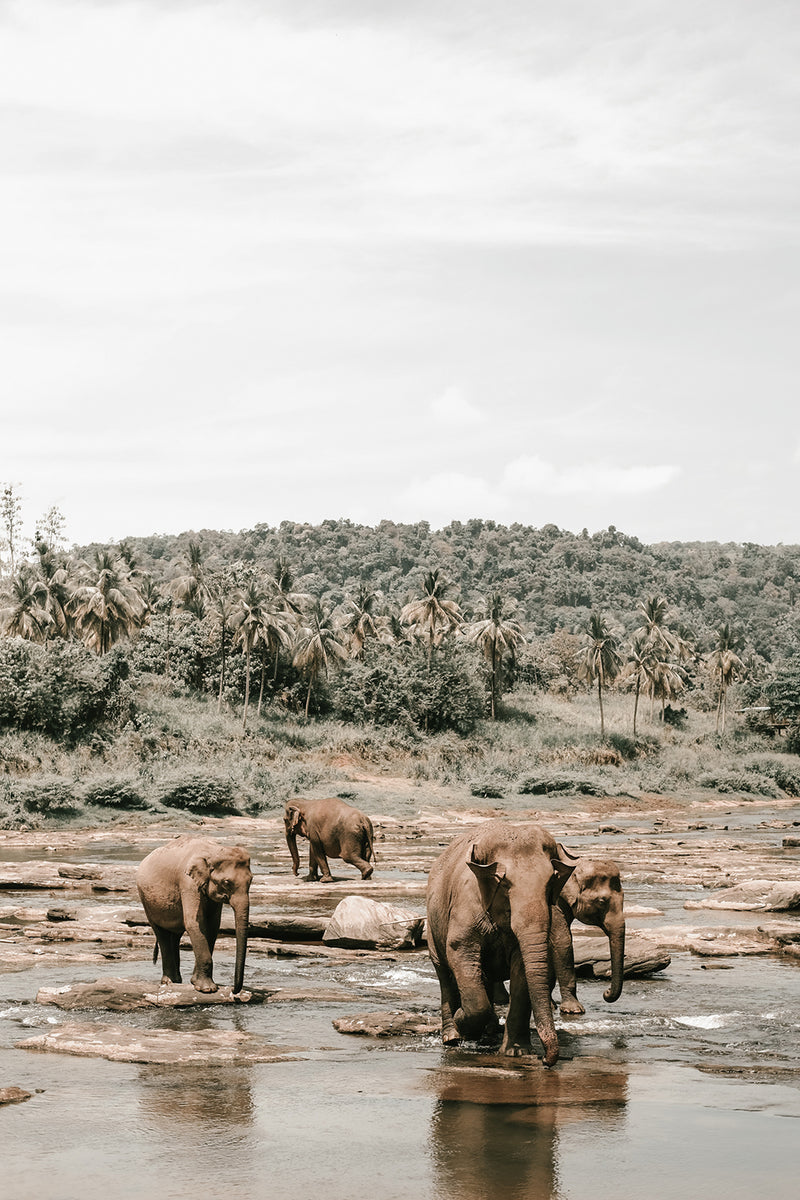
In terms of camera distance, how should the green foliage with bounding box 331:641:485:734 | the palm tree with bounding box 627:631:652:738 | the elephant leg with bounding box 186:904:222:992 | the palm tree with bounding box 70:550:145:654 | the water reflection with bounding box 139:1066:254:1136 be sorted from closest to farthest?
the water reflection with bounding box 139:1066:254:1136
the elephant leg with bounding box 186:904:222:992
the palm tree with bounding box 70:550:145:654
the green foliage with bounding box 331:641:485:734
the palm tree with bounding box 627:631:652:738

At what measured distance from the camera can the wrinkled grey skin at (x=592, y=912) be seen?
13.7 meters

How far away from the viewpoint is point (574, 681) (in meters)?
116

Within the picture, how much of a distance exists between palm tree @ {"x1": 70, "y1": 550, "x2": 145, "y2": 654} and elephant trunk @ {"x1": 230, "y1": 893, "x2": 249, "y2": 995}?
68.7 m

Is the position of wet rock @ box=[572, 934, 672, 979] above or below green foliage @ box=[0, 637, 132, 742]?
below

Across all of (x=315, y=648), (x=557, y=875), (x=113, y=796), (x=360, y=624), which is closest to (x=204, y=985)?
(x=557, y=875)

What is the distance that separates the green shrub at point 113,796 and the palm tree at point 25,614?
2832 centimetres

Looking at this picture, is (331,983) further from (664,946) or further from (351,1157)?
(351,1157)

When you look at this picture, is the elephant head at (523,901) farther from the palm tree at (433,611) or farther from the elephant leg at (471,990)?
the palm tree at (433,611)

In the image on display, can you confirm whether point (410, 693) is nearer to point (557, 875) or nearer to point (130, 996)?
point (130, 996)

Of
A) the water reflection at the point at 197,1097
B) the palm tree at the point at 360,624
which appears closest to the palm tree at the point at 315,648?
the palm tree at the point at 360,624

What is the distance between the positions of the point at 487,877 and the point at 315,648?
242 feet

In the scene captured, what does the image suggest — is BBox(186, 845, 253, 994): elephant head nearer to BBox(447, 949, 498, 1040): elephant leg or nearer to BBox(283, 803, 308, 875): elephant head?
BBox(447, 949, 498, 1040): elephant leg

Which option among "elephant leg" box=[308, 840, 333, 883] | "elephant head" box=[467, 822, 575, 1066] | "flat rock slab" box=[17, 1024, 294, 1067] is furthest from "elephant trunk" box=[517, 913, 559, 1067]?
"elephant leg" box=[308, 840, 333, 883]

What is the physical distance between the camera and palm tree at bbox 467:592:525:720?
95.3 meters
